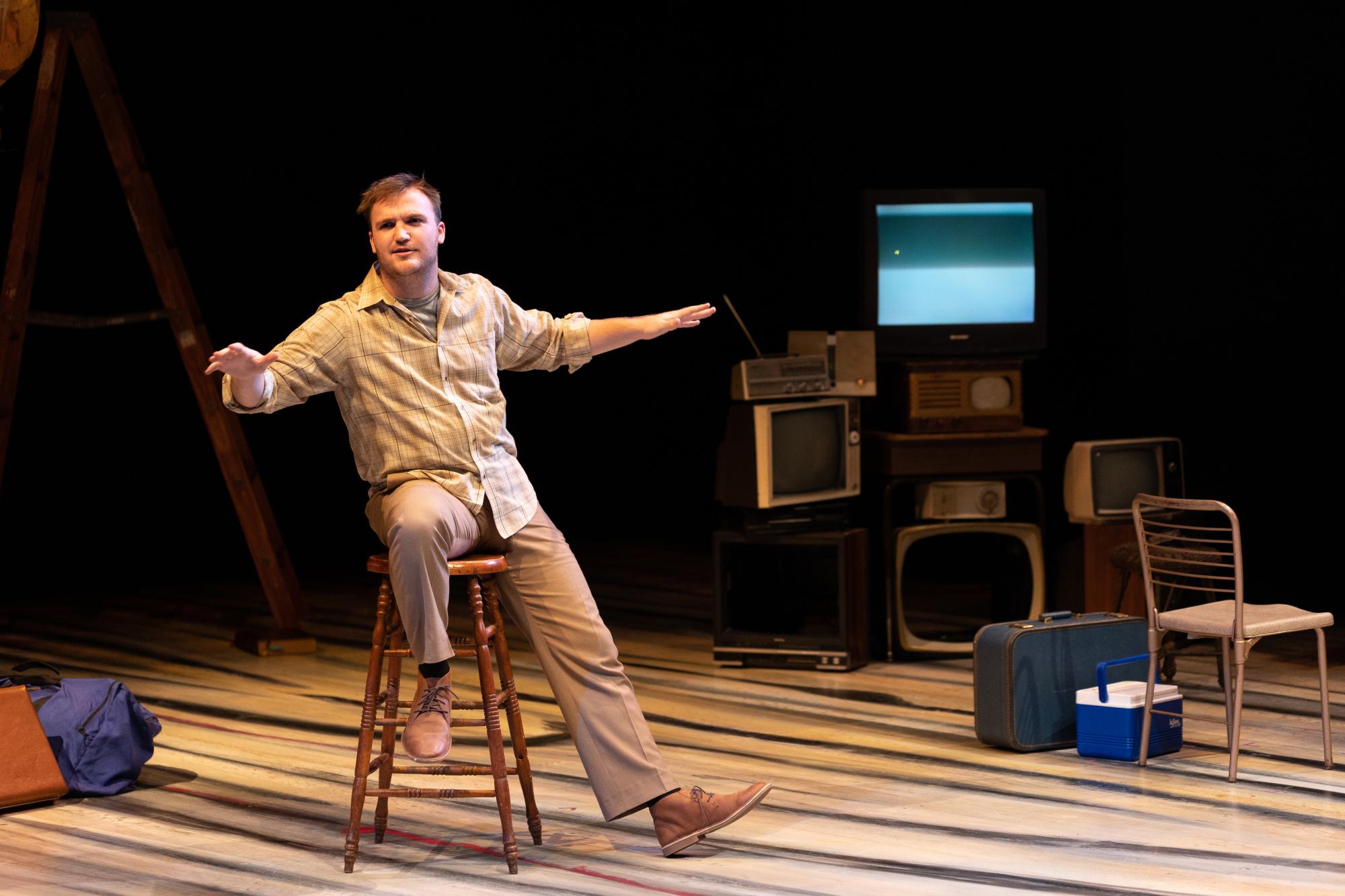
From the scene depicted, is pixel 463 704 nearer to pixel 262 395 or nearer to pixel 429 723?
pixel 429 723

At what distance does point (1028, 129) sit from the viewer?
789cm

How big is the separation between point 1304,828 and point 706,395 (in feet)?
18.8

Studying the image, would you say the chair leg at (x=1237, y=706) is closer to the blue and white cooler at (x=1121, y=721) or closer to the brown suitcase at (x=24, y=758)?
the blue and white cooler at (x=1121, y=721)

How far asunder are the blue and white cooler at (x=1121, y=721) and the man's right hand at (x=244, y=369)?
257 centimetres

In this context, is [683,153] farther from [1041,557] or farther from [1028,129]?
[1041,557]

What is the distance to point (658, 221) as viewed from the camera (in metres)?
9.35

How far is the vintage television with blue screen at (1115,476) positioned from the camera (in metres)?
6.25

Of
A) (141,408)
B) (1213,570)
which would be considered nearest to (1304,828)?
(1213,570)

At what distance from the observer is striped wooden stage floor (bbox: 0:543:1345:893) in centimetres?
384

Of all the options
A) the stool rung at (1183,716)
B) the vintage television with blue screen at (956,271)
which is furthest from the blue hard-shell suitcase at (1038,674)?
the vintage television with blue screen at (956,271)

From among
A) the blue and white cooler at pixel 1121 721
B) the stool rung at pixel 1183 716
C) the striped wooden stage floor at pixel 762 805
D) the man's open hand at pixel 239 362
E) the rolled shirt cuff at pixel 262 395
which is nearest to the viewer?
the man's open hand at pixel 239 362

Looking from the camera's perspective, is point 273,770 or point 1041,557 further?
point 1041,557

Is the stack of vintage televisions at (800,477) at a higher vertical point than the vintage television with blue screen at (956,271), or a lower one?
lower

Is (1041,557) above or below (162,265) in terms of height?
below
